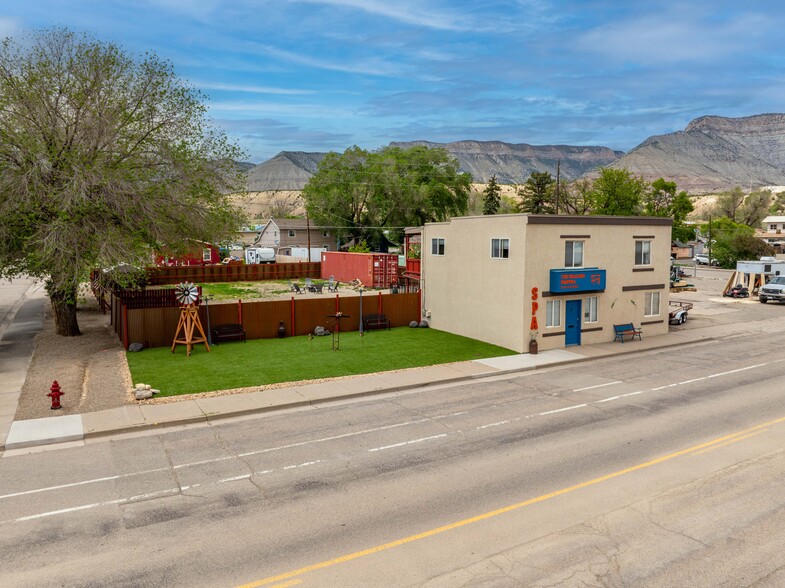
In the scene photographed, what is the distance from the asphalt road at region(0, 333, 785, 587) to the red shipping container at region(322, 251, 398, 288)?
33.7m

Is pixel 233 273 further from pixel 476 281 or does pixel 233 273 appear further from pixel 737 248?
pixel 737 248

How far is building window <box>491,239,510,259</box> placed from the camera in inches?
1021

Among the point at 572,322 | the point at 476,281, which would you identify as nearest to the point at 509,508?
the point at 572,322

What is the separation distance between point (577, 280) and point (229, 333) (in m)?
15.4

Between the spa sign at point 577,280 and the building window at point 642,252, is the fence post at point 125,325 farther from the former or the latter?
the building window at point 642,252

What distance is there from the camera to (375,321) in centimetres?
3017

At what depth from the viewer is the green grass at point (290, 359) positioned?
20.1m

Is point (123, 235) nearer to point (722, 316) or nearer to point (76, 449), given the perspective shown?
point (76, 449)

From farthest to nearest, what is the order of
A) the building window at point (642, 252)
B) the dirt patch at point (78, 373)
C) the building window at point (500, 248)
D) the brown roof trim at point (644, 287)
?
the building window at point (642, 252) → the brown roof trim at point (644, 287) → the building window at point (500, 248) → the dirt patch at point (78, 373)

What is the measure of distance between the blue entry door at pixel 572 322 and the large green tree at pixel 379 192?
2105 inches

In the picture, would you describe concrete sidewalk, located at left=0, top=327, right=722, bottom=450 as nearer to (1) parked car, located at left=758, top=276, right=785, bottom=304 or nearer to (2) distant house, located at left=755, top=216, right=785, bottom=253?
(1) parked car, located at left=758, top=276, right=785, bottom=304

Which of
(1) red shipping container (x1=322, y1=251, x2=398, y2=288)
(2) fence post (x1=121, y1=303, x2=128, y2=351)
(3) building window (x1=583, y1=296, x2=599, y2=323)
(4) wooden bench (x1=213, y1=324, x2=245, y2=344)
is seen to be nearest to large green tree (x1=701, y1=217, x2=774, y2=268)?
(1) red shipping container (x1=322, y1=251, x2=398, y2=288)

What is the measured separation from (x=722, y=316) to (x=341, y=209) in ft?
175

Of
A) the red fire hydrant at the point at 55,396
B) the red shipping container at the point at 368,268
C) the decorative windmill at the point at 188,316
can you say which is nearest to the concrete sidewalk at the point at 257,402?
the red fire hydrant at the point at 55,396
